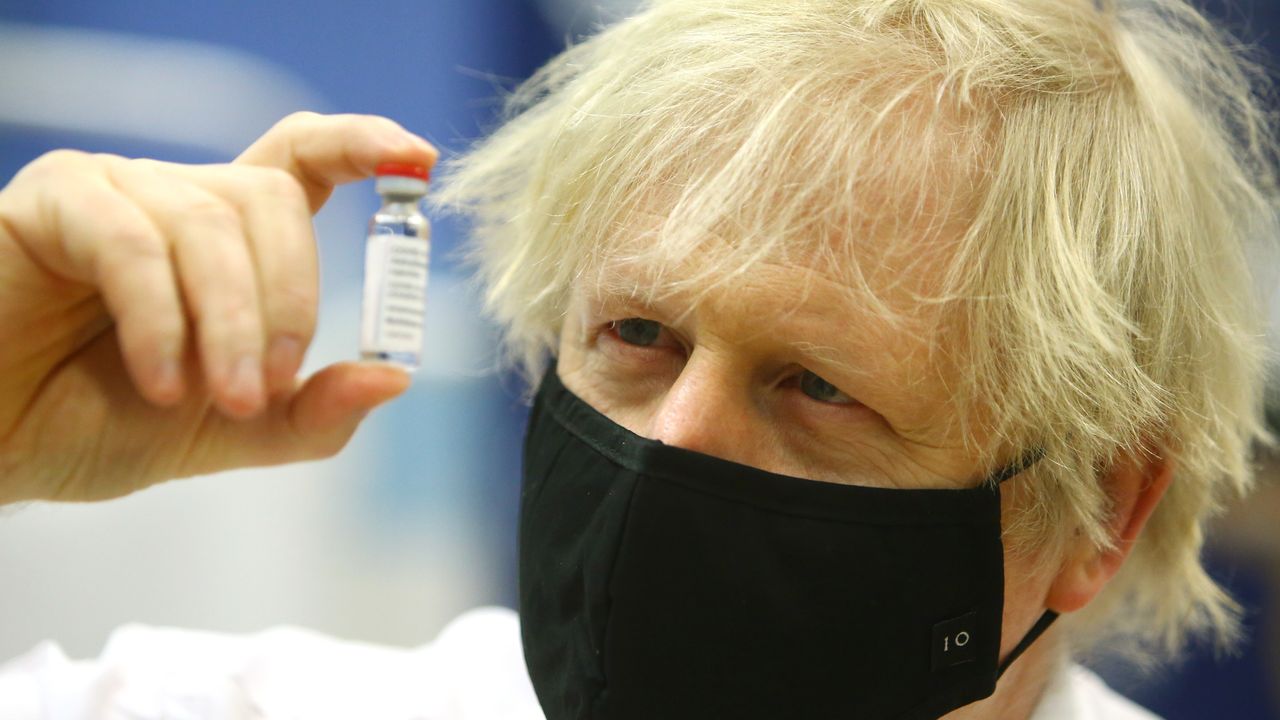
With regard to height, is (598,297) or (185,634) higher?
(598,297)

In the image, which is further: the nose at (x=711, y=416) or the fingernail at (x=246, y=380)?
the nose at (x=711, y=416)

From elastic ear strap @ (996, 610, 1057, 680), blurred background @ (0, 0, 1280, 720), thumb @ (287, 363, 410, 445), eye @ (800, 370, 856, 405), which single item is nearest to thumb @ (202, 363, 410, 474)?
thumb @ (287, 363, 410, 445)

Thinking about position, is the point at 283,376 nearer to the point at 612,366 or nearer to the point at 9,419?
the point at 9,419

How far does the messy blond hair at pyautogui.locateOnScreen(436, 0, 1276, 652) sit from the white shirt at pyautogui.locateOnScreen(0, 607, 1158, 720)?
64 cm

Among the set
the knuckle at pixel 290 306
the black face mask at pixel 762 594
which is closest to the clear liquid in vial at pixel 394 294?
the knuckle at pixel 290 306

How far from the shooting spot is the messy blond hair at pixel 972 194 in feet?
4.22

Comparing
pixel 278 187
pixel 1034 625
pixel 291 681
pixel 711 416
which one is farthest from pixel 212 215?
pixel 1034 625

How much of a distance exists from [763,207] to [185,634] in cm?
137

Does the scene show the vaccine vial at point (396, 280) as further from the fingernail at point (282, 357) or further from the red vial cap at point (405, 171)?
the fingernail at point (282, 357)

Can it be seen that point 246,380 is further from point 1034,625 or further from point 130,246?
point 1034,625

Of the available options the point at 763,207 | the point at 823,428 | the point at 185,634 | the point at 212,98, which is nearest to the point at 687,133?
the point at 763,207

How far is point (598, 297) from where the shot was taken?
57.3 inches

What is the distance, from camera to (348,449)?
3119mm

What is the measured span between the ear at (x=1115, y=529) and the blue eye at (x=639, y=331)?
69 centimetres
